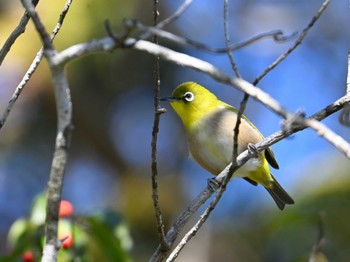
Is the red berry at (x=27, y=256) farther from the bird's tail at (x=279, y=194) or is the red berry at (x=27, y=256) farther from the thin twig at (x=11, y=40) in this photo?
the bird's tail at (x=279, y=194)

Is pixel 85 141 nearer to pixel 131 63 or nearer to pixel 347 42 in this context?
pixel 131 63

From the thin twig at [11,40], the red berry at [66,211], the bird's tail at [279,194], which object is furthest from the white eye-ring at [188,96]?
the thin twig at [11,40]

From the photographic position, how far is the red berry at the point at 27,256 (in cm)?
309

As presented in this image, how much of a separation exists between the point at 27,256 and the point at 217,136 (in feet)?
5.72

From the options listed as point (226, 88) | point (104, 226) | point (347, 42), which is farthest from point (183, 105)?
point (347, 42)

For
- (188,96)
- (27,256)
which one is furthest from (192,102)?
(27,256)

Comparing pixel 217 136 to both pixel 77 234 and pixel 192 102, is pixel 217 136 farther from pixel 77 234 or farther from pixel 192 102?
pixel 77 234

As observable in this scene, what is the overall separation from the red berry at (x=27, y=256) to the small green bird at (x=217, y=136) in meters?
1.62

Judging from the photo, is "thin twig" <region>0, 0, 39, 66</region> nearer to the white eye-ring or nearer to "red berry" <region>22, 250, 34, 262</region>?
"red berry" <region>22, 250, 34, 262</region>

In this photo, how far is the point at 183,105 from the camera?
15.7 ft

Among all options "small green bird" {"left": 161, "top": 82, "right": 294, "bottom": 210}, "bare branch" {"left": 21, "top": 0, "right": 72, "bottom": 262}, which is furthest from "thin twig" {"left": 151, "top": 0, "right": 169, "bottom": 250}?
"small green bird" {"left": 161, "top": 82, "right": 294, "bottom": 210}

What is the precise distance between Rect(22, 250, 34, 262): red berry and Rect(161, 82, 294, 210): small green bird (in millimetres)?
1625

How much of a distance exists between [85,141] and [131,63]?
58.9 inches

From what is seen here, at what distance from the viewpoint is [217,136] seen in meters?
4.41
